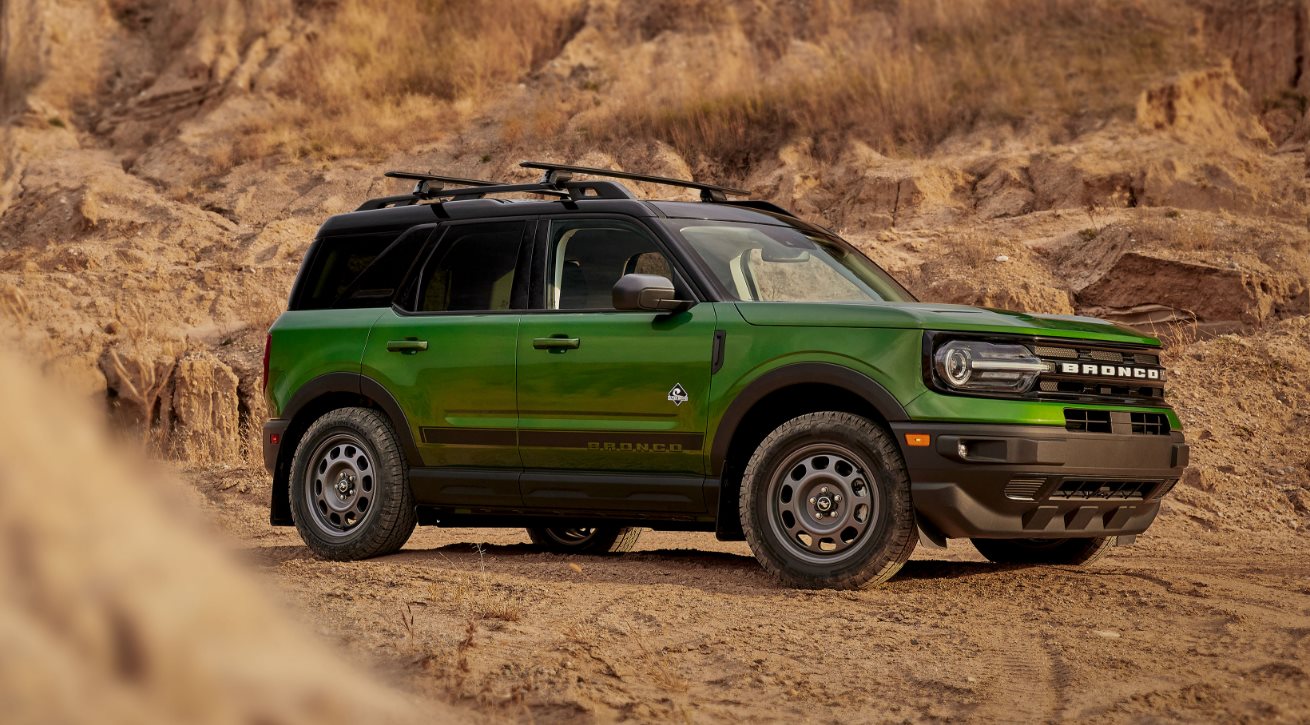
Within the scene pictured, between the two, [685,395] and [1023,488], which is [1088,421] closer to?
[1023,488]

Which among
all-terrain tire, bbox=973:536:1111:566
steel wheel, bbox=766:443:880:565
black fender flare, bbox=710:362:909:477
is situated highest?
black fender flare, bbox=710:362:909:477

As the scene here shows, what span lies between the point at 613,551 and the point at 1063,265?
10.7 m

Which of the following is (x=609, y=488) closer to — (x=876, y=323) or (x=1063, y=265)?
(x=876, y=323)

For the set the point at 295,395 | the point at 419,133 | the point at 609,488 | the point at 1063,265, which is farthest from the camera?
the point at 419,133

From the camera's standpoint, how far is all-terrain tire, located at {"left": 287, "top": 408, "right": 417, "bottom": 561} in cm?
913

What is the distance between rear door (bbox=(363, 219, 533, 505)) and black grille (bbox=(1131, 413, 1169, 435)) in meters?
3.28

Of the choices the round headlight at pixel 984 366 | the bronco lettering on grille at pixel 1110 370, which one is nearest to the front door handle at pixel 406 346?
the round headlight at pixel 984 366

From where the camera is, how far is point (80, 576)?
Result: 2111mm

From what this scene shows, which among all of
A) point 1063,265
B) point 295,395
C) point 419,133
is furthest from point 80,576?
point 419,133

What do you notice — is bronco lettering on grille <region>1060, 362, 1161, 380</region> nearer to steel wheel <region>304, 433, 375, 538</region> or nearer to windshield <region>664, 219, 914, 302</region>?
windshield <region>664, 219, 914, 302</region>

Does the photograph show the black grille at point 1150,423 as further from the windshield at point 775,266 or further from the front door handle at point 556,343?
the front door handle at point 556,343

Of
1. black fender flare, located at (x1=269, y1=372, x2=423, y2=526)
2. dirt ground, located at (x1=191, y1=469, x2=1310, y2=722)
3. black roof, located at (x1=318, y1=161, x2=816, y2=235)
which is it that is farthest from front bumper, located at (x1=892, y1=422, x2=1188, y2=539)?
black fender flare, located at (x1=269, y1=372, x2=423, y2=526)

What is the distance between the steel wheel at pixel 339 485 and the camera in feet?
30.7

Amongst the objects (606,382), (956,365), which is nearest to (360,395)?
(606,382)
